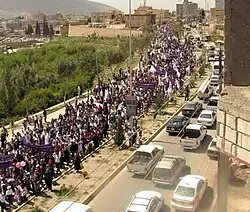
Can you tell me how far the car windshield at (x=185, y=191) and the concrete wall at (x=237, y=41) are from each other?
413 cm

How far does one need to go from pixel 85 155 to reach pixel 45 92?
2238cm

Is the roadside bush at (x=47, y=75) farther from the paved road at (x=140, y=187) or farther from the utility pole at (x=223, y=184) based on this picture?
the utility pole at (x=223, y=184)

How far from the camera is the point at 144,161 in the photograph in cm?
1789

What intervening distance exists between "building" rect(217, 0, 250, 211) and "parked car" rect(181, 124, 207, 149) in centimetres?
881

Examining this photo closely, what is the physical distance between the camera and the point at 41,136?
766 inches

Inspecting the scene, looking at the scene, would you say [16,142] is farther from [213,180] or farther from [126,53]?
[126,53]

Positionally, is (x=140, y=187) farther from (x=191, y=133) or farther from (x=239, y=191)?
(x=191, y=133)

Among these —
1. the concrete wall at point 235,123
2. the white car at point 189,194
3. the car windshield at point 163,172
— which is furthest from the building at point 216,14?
the concrete wall at point 235,123

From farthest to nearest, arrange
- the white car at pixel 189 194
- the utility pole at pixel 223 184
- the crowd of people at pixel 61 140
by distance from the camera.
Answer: the crowd of people at pixel 61 140 < the white car at pixel 189 194 < the utility pole at pixel 223 184

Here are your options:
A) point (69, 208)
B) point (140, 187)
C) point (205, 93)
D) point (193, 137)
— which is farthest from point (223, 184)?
point (205, 93)

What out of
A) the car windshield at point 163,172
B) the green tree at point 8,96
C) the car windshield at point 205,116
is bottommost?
the green tree at point 8,96

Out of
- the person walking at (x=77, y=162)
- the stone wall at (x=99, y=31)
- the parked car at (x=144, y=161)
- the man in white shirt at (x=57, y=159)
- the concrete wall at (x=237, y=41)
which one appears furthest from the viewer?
the stone wall at (x=99, y=31)

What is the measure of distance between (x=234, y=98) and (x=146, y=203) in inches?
228

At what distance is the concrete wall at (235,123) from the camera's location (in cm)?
838
